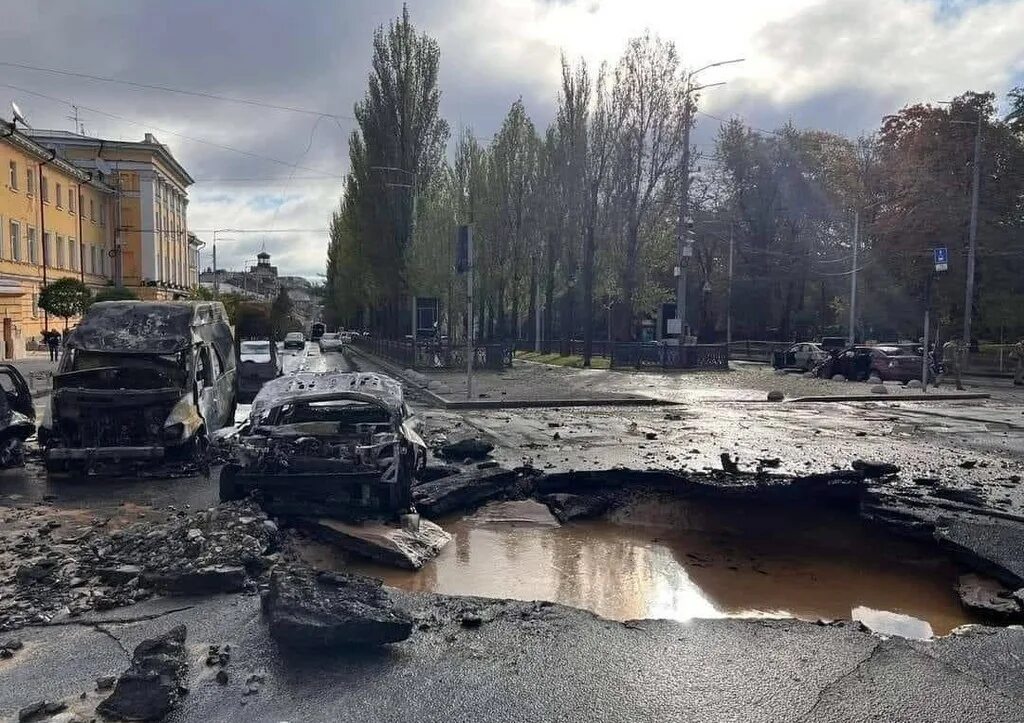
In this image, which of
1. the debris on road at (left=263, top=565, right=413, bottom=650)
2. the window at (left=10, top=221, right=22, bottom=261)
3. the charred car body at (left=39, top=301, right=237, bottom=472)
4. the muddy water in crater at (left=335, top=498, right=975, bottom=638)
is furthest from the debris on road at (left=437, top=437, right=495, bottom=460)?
the window at (left=10, top=221, right=22, bottom=261)

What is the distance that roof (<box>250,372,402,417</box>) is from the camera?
828cm

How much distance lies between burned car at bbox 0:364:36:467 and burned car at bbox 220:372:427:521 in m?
4.68

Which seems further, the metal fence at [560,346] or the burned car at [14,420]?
the metal fence at [560,346]

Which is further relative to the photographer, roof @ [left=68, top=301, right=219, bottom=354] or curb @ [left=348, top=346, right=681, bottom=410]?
curb @ [left=348, top=346, right=681, bottom=410]

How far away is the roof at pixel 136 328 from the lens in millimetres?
11203

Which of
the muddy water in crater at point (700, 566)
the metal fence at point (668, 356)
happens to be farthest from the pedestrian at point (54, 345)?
the muddy water in crater at point (700, 566)

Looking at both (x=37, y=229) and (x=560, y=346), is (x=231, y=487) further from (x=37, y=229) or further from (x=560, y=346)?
(x=37, y=229)

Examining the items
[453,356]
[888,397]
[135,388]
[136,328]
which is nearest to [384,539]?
[135,388]

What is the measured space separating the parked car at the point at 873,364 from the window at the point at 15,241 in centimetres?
4426

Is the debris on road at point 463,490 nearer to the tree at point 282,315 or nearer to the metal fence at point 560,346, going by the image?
the metal fence at point 560,346

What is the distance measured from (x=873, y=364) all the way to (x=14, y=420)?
88.1 ft

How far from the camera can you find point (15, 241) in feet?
152

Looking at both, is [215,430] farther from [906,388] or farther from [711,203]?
[711,203]

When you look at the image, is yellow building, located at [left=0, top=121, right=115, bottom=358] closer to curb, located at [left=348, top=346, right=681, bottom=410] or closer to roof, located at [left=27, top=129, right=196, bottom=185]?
roof, located at [left=27, top=129, right=196, bottom=185]
